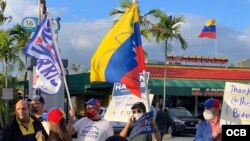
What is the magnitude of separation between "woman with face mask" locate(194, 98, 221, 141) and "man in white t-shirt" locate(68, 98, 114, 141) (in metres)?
1.16

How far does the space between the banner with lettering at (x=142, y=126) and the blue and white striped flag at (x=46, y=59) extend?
2186 millimetres

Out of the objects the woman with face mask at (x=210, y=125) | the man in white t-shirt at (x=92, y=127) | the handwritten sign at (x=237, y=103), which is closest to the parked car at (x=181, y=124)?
the handwritten sign at (x=237, y=103)

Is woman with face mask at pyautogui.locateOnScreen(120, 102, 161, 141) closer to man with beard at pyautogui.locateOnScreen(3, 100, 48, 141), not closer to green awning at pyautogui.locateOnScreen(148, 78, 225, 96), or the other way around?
man with beard at pyautogui.locateOnScreen(3, 100, 48, 141)

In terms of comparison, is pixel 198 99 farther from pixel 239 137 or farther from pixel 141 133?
pixel 239 137

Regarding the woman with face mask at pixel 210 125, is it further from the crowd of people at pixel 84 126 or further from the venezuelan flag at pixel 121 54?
the venezuelan flag at pixel 121 54

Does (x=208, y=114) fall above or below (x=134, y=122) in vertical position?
above

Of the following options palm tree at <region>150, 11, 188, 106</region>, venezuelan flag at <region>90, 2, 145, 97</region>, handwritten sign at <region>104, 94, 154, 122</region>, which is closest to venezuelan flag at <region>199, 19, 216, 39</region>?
palm tree at <region>150, 11, 188, 106</region>

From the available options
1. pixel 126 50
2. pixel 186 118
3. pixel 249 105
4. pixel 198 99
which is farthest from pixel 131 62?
pixel 198 99

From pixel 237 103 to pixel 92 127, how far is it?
2.30 meters

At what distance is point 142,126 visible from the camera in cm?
768

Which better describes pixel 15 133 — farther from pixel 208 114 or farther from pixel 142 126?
pixel 208 114

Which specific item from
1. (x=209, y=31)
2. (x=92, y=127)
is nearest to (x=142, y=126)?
(x=92, y=127)

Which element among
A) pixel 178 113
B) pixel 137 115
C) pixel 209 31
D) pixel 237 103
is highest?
pixel 209 31

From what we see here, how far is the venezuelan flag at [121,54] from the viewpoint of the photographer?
866 centimetres
